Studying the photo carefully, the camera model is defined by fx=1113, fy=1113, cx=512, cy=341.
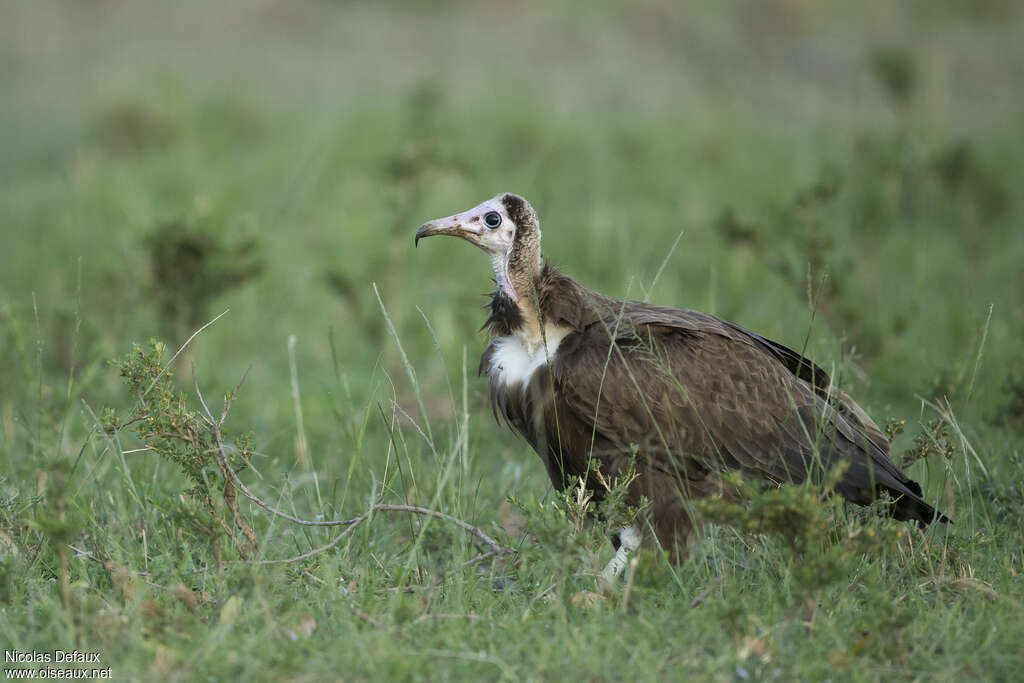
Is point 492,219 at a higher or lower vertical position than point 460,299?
higher

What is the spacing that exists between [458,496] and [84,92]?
1000 cm

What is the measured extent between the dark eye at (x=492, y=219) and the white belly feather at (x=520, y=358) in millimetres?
387

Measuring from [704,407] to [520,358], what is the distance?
638 mm

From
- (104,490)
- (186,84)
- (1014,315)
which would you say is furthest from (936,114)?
(104,490)

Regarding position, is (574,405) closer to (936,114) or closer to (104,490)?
(104,490)

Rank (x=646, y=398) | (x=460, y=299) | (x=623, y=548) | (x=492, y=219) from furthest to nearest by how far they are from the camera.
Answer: (x=460, y=299), (x=492, y=219), (x=623, y=548), (x=646, y=398)

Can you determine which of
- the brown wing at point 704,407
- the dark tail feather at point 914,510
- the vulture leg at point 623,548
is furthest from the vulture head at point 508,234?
the dark tail feather at point 914,510

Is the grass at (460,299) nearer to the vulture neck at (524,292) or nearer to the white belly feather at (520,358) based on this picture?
the white belly feather at (520,358)

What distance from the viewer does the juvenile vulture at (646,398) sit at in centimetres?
357

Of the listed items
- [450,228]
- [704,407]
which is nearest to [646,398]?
[704,407]

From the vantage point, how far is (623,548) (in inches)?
146

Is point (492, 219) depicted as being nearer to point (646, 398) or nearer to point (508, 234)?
point (508, 234)

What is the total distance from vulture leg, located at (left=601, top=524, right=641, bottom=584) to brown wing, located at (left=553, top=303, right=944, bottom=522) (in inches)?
9.6

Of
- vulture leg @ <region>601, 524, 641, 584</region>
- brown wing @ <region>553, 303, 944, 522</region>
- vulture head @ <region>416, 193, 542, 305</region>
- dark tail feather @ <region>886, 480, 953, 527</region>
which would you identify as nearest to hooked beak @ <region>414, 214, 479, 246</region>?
vulture head @ <region>416, 193, 542, 305</region>
